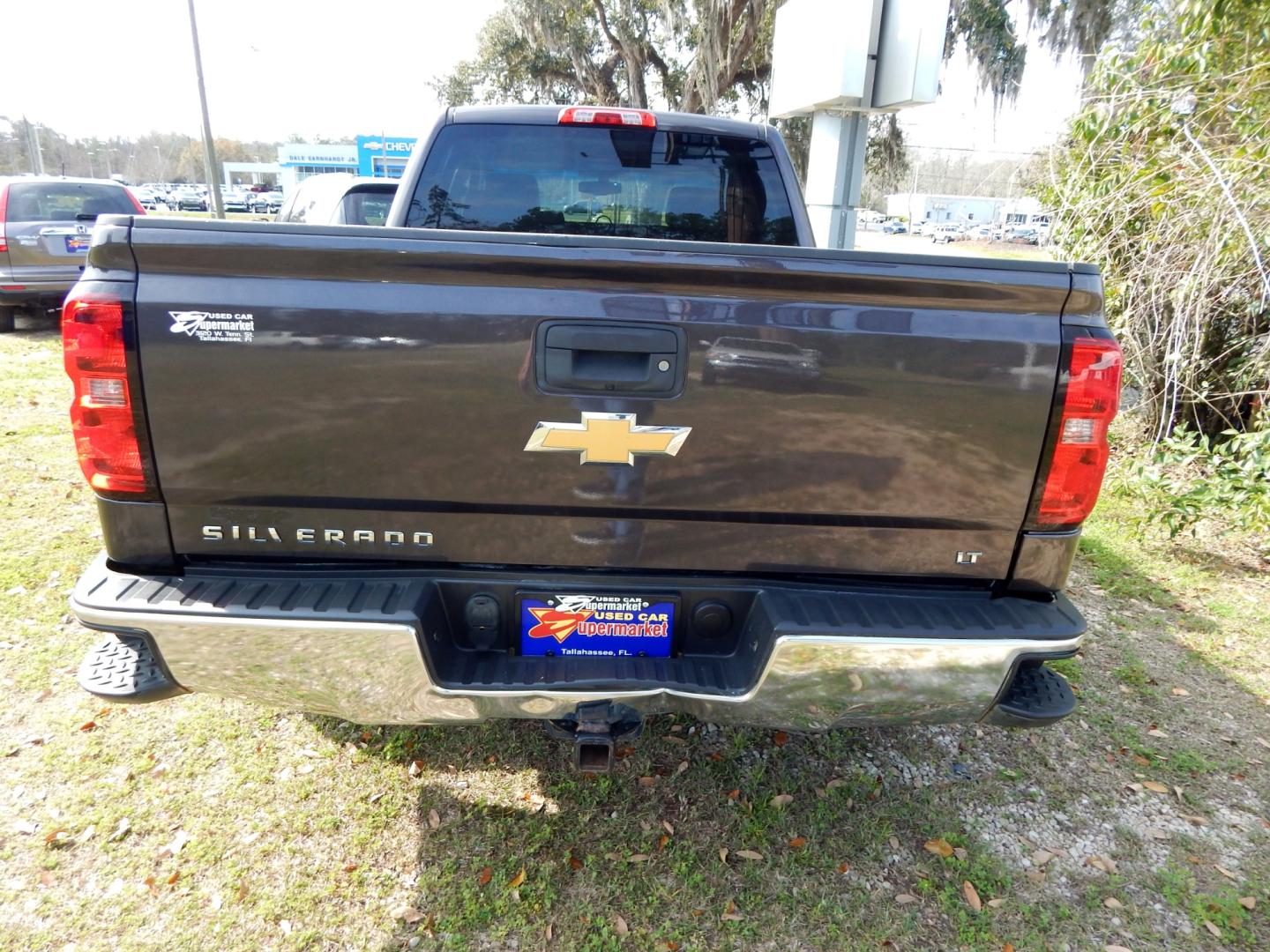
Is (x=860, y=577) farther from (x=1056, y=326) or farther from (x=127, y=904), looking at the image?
(x=127, y=904)

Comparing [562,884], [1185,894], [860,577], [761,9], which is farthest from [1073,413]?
[761,9]

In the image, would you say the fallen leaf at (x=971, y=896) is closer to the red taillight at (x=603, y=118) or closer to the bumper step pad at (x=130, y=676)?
the bumper step pad at (x=130, y=676)

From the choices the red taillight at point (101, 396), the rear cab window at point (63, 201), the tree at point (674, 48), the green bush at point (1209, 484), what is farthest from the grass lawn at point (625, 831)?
the tree at point (674, 48)

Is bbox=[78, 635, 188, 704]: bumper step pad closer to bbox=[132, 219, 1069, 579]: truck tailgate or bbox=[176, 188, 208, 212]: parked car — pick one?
bbox=[132, 219, 1069, 579]: truck tailgate

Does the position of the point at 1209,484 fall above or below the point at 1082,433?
below

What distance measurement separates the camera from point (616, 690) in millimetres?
2111

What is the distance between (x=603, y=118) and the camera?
10.9 ft

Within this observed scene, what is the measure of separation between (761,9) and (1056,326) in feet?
50.6

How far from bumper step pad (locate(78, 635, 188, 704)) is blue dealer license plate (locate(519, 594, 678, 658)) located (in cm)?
93

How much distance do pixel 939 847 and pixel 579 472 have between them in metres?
1.86

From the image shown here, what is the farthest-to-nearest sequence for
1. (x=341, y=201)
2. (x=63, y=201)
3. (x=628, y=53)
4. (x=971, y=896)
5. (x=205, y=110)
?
(x=628, y=53) < (x=205, y=110) < (x=63, y=201) < (x=341, y=201) < (x=971, y=896)

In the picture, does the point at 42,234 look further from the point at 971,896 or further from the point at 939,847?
the point at 971,896

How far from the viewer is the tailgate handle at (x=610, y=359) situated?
1990 mm

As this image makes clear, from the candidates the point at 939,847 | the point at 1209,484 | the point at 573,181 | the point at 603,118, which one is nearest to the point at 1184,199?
the point at 1209,484
